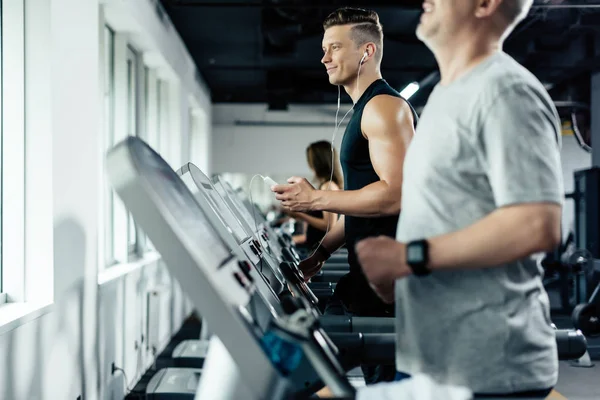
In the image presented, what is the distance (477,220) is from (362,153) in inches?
35.1

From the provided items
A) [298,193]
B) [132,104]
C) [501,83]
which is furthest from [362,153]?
[132,104]

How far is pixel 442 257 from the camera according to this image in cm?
100

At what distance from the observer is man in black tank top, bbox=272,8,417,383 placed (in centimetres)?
175

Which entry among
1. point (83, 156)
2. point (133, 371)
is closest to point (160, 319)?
point (133, 371)

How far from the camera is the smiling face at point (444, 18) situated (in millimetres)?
1099

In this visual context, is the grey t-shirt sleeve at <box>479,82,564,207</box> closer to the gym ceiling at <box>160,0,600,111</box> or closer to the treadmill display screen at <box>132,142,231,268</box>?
the treadmill display screen at <box>132,142,231,268</box>

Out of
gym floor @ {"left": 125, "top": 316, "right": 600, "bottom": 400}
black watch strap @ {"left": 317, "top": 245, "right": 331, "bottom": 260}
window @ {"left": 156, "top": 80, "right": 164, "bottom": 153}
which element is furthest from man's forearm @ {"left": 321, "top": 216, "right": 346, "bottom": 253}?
window @ {"left": 156, "top": 80, "right": 164, "bottom": 153}

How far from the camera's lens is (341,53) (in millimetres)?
2000

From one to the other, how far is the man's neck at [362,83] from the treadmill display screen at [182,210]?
38.0 inches

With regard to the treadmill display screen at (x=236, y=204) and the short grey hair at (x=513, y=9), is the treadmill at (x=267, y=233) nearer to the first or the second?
the treadmill display screen at (x=236, y=204)

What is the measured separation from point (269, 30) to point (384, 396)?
5447 mm

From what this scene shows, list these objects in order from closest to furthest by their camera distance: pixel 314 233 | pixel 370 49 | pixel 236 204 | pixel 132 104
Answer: pixel 370 49, pixel 236 204, pixel 314 233, pixel 132 104

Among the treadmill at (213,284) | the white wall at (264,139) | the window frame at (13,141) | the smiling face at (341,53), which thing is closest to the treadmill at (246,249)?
the treadmill at (213,284)

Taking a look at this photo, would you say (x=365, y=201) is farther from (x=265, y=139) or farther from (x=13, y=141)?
(x=265, y=139)
